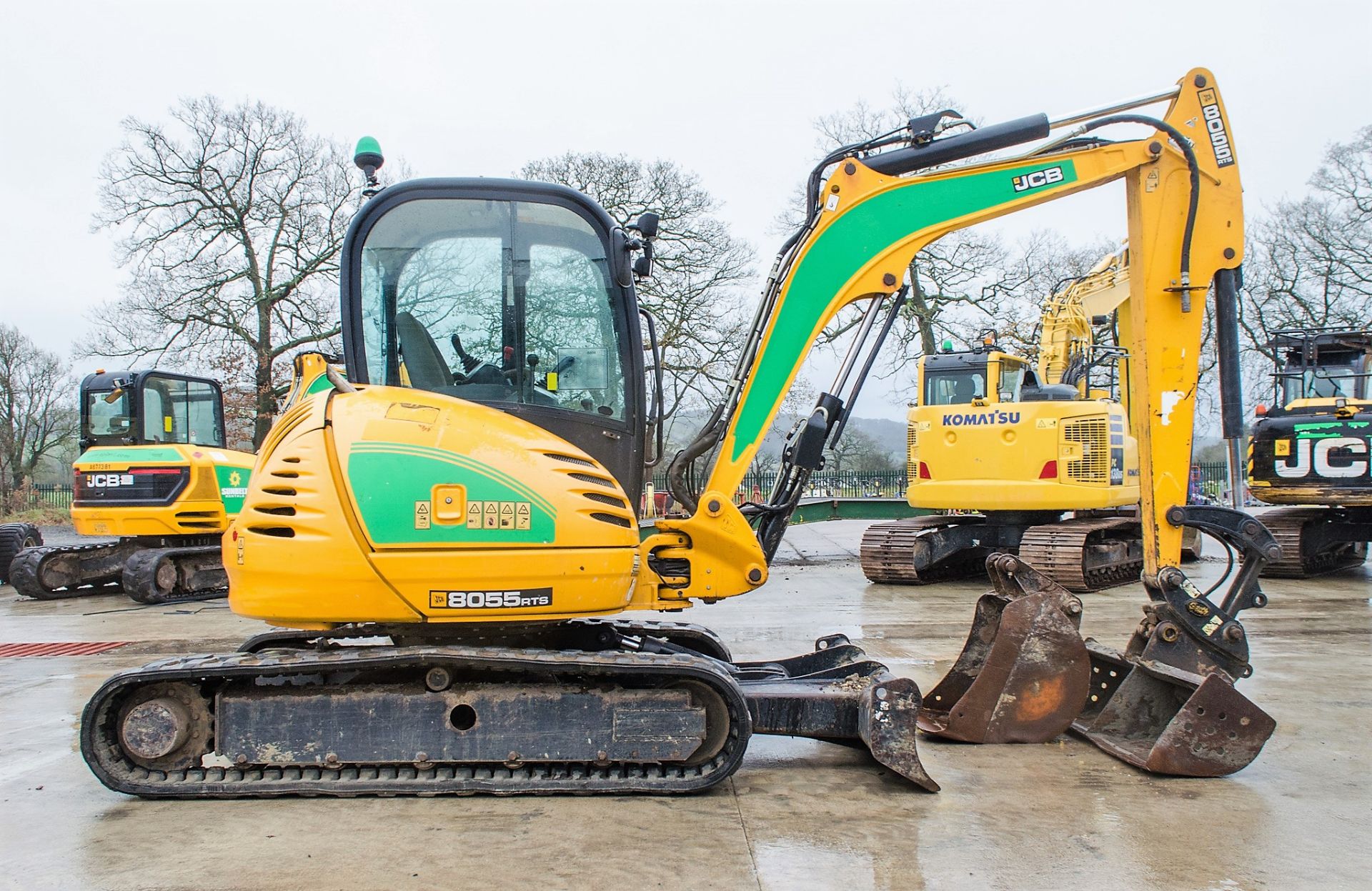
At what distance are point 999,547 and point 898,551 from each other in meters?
1.34

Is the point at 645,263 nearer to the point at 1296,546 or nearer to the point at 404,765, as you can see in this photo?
the point at 404,765

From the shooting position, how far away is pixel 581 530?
3.96 m

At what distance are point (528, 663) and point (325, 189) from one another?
74.1 ft

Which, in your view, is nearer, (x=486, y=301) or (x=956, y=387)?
(x=486, y=301)

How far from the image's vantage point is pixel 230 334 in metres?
22.8

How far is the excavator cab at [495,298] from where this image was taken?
4.36 meters

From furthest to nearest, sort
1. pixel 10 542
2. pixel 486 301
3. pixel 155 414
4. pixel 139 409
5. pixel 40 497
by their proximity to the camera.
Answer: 1. pixel 40 497
2. pixel 10 542
3. pixel 155 414
4. pixel 139 409
5. pixel 486 301

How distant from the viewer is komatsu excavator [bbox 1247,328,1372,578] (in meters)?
11.2

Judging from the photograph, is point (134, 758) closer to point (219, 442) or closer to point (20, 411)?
point (219, 442)

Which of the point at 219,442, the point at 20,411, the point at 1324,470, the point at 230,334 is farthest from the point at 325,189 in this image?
the point at 1324,470

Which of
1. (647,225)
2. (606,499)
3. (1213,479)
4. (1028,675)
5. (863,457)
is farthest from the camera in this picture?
(1213,479)

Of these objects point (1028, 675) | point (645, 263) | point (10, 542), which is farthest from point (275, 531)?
point (10, 542)

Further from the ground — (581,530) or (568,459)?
(568,459)

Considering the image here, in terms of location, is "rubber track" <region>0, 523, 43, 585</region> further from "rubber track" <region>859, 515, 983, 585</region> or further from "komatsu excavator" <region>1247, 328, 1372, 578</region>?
"komatsu excavator" <region>1247, 328, 1372, 578</region>
